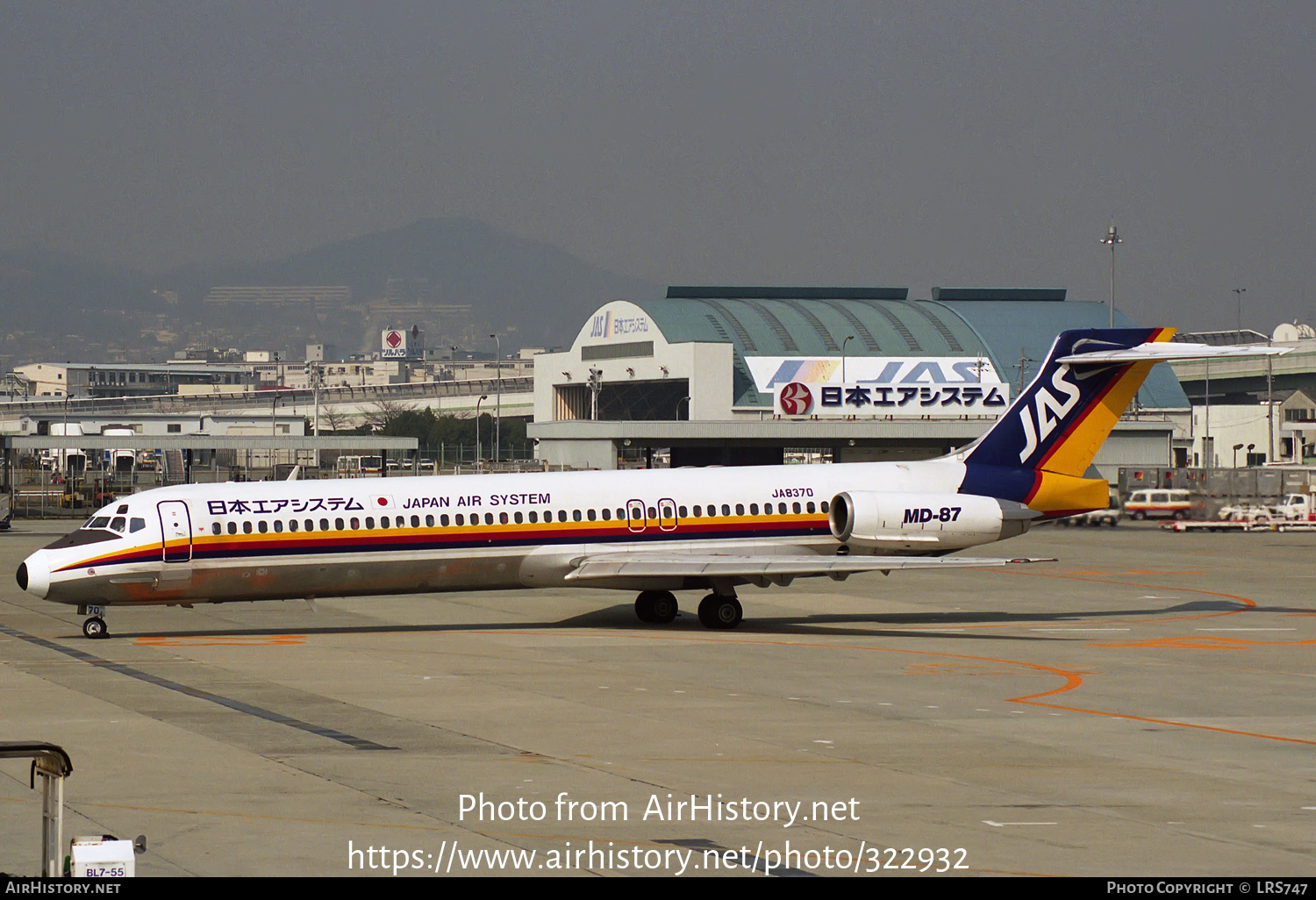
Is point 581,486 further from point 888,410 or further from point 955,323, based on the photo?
point 955,323

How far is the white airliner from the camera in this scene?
32.9m

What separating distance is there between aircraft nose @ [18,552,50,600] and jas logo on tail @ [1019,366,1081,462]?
22.4m

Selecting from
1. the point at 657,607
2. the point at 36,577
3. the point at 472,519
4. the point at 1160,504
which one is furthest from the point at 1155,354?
the point at 1160,504

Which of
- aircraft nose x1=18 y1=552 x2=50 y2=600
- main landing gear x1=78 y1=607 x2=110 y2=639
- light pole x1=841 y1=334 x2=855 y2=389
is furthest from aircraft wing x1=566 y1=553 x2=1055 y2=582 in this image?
light pole x1=841 y1=334 x2=855 y2=389

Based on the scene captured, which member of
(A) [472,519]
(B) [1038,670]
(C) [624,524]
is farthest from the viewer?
(C) [624,524]

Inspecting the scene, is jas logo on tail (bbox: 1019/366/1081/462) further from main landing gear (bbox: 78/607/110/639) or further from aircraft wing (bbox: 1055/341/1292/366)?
main landing gear (bbox: 78/607/110/639)

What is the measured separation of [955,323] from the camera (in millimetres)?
138625

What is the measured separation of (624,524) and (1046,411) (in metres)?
11.0

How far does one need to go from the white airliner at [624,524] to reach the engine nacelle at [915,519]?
0.04 metres

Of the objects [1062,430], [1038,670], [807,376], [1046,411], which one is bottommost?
[1038,670]

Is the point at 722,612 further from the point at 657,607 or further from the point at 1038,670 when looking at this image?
the point at 1038,670

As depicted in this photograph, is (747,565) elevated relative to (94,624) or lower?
elevated

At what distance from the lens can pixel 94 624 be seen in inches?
1297

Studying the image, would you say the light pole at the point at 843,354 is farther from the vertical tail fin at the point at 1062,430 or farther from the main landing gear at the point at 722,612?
the main landing gear at the point at 722,612
